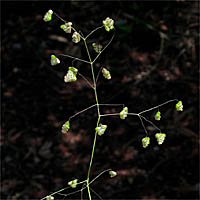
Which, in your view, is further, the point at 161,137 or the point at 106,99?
the point at 106,99

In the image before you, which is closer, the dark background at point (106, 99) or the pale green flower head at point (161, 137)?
the pale green flower head at point (161, 137)

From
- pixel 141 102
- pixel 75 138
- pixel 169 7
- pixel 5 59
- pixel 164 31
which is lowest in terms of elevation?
pixel 75 138

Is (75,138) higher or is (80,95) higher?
(80,95)

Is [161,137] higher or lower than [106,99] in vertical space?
higher

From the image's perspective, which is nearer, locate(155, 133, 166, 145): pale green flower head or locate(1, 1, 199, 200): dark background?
locate(155, 133, 166, 145): pale green flower head

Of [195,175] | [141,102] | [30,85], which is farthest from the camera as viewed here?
[30,85]

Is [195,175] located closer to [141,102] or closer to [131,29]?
[141,102]

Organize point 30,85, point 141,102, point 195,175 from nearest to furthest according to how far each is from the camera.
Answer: point 195,175 < point 141,102 < point 30,85

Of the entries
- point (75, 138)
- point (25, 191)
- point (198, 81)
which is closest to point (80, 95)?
point (75, 138)
